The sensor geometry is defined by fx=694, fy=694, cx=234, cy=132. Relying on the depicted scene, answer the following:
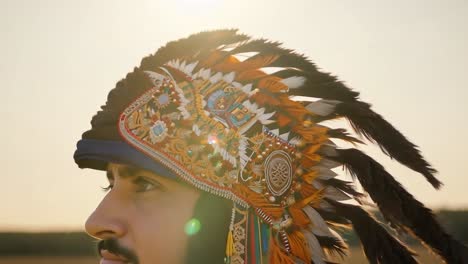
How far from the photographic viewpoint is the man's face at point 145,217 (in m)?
3.24

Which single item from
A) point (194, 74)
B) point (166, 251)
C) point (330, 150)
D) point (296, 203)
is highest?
point (194, 74)

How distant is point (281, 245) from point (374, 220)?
554mm

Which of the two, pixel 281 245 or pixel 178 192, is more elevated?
pixel 178 192

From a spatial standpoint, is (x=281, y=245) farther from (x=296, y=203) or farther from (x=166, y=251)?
(x=166, y=251)

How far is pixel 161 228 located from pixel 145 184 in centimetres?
24

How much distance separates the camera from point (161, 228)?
10.7 feet

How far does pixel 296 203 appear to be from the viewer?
3621 mm

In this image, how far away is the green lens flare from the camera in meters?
3.30

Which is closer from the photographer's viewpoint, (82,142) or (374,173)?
(82,142)

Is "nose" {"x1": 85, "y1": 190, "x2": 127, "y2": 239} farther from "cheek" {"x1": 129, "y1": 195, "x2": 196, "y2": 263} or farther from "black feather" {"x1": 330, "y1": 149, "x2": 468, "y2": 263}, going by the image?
"black feather" {"x1": 330, "y1": 149, "x2": 468, "y2": 263}

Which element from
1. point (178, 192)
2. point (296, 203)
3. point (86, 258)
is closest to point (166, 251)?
point (178, 192)

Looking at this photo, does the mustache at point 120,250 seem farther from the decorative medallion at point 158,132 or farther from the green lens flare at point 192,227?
the decorative medallion at point 158,132

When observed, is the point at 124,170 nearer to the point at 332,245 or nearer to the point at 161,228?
the point at 161,228

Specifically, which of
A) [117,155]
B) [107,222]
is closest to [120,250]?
[107,222]
